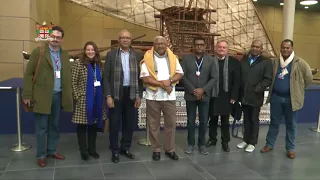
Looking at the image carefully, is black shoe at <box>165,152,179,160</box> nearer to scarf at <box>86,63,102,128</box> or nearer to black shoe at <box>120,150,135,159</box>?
black shoe at <box>120,150,135,159</box>

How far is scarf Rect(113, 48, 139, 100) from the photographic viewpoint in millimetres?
3082

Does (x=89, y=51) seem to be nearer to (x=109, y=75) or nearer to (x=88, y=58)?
(x=88, y=58)

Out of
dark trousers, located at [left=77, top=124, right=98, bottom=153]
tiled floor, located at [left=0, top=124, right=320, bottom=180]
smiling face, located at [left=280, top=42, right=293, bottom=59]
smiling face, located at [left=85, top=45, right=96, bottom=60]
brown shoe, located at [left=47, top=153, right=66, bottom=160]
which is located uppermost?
smiling face, located at [left=280, top=42, right=293, bottom=59]

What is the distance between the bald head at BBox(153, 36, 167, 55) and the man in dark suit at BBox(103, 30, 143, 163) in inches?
10.6

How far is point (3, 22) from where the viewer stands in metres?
4.61

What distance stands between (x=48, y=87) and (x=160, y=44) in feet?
4.20

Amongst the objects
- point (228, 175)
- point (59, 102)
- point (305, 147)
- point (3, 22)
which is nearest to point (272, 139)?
point (305, 147)

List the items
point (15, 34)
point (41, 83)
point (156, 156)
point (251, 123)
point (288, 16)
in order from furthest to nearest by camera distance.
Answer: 1. point (288, 16)
2. point (15, 34)
3. point (251, 123)
4. point (156, 156)
5. point (41, 83)

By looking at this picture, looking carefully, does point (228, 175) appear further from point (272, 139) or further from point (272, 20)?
point (272, 20)

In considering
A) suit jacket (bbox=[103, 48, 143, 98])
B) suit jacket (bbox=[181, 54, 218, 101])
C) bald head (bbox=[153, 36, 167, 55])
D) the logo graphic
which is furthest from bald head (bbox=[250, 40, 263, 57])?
the logo graphic

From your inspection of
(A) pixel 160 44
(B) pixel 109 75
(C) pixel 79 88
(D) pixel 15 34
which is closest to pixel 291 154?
(A) pixel 160 44

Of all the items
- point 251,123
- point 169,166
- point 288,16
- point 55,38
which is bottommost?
point 169,166

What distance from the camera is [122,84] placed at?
124 inches

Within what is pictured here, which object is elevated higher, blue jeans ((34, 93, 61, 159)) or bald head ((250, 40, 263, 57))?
bald head ((250, 40, 263, 57))
